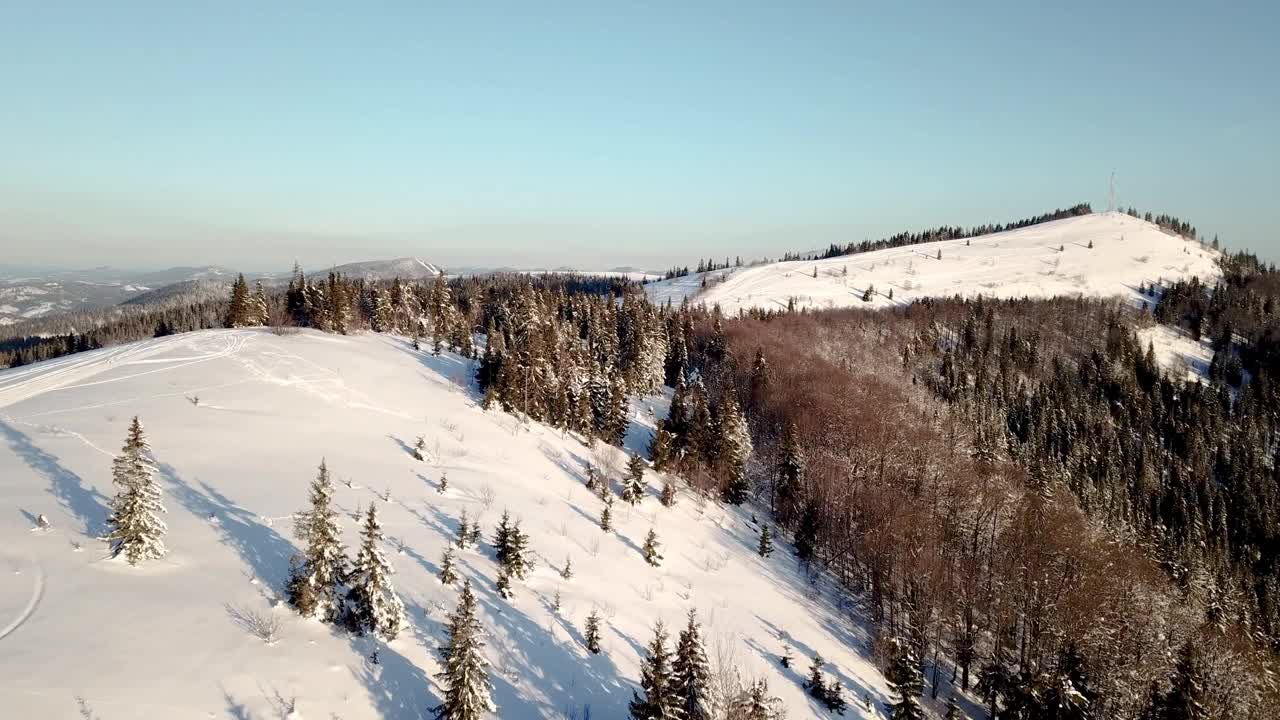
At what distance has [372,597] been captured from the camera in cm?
1792

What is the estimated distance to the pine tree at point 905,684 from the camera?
26.2m

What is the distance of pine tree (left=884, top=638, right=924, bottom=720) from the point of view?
26156mm

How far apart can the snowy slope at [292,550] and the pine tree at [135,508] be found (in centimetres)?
59

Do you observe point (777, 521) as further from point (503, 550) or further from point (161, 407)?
point (161, 407)

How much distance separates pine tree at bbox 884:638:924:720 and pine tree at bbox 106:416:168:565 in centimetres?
2908

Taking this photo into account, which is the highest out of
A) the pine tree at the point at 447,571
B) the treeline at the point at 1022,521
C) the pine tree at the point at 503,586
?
the pine tree at the point at 447,571

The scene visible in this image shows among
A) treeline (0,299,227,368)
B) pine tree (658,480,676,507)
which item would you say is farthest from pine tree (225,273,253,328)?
pine tree (658,480,676,507)

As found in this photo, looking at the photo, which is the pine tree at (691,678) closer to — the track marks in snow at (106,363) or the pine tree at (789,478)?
the pine tree at (789,478)

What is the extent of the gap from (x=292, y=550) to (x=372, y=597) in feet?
17.9

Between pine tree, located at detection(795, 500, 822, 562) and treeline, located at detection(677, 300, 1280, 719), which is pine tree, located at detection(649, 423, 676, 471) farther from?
pine tree, located at detection(795, 500, 822, 562)

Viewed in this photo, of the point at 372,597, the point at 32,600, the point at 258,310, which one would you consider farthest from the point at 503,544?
the point at 258,310

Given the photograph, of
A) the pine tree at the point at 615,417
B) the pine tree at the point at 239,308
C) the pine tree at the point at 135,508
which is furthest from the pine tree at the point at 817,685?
the pine tree at the point at 239,308

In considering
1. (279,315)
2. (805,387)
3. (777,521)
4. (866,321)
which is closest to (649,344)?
(805,387)

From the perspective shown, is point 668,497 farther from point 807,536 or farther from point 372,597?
point 372,597
